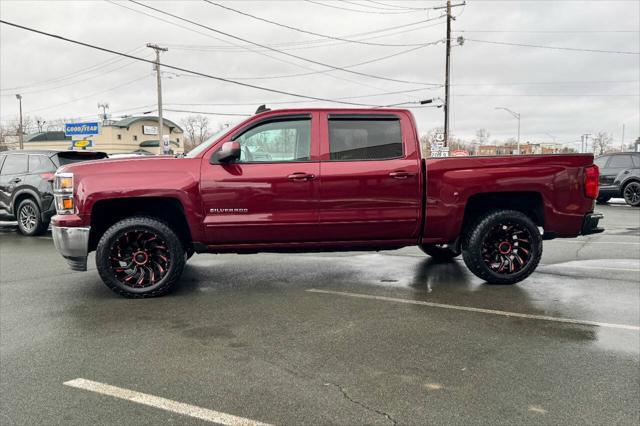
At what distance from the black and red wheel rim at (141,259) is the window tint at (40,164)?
6.15m

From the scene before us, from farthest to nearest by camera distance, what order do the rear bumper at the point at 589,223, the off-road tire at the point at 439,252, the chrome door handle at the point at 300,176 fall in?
the off-road tire at the point at 439,252 < the rear bumper at the point at 589,223 < the chrome door handle at the point at 300,176

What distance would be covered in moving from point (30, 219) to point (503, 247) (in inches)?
375

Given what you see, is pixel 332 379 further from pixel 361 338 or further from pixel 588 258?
pixel 588 258

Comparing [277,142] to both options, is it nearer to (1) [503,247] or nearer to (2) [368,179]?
(2) [368,179]

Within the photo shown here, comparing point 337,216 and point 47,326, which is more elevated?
point 337,216

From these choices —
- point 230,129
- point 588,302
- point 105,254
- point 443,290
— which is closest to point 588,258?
point 588,302

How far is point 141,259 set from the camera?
17.6 feet

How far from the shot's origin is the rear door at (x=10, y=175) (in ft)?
34.9

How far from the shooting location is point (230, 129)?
5406 millimetres

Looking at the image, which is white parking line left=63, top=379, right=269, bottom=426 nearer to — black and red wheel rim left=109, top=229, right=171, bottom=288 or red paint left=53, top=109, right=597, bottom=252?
black and red wheel rim left=109, top=229, right=171, bottom=288

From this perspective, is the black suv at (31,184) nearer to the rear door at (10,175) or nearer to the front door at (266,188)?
the rear door at (10,175)

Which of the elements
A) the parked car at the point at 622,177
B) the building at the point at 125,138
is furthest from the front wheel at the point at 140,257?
the building at the point at 125,138

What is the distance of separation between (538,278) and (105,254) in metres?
5.06

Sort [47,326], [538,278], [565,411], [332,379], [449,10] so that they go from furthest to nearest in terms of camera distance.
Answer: [449,10] < [538,278] < [47,326] < [332,379] < [565,411]
